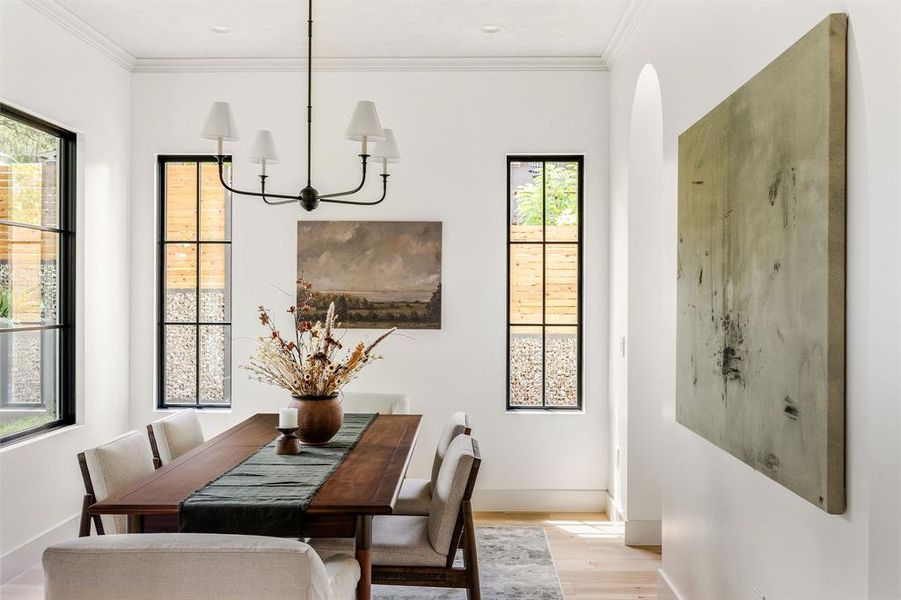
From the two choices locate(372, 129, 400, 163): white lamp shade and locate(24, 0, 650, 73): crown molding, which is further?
locate(24, 0, 650, 73): crown molding

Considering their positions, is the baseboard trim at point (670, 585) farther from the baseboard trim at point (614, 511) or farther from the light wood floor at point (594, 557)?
the baseboard trim at point (614, 511)

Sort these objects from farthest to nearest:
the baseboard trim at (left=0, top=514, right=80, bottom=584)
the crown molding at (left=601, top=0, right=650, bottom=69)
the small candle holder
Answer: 1. the crown molding at (left=601, top=0, right=650, bottom=69)
2. the baseboard trim at (left=0, top=514, right=80, bottom=584)
3. the small candle holder

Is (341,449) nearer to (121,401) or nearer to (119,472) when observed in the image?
(119,472)

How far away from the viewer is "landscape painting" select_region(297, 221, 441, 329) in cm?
455

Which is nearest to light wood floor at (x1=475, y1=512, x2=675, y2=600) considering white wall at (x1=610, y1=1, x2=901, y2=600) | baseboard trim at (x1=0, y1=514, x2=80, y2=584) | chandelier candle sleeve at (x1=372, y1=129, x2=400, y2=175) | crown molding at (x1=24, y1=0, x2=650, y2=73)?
white wall at (x1=610, y1=1, x2=901, y2=600)

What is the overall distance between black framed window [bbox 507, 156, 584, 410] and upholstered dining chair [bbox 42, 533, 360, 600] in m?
3.20

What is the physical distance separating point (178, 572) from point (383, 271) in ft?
10.1

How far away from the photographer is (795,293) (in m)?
1.69

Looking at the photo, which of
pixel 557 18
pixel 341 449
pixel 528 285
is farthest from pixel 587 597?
pixel 557 18

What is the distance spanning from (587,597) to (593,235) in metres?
2.22

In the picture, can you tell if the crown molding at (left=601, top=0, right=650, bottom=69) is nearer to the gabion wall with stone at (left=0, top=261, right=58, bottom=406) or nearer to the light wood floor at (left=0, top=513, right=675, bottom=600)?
the light wood floor at (left=0, top=513, right=675, bottom=600)

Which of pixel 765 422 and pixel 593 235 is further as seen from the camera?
pixel 593 235

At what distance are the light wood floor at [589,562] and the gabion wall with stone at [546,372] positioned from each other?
735 millimetres

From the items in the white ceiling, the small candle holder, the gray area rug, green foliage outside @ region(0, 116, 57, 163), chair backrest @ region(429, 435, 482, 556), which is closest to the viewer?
A: chair backrest @ region(429, 435, 482, 556)
